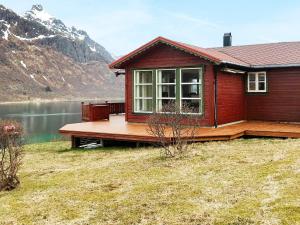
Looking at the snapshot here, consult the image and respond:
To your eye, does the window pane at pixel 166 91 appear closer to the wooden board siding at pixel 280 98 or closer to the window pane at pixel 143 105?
the window pane at pixel 143 105

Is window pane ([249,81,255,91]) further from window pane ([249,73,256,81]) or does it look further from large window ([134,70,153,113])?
large window ([134,70,153,113])

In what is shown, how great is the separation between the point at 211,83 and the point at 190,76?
3.64 ft

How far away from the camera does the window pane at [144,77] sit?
17.2 meters

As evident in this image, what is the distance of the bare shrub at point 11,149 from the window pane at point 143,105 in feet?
26.7

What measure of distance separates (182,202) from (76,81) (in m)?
156

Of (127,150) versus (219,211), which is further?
(127,150)

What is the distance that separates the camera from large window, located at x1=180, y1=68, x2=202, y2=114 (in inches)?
616

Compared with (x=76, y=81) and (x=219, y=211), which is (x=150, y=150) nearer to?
(x=219, y=211)

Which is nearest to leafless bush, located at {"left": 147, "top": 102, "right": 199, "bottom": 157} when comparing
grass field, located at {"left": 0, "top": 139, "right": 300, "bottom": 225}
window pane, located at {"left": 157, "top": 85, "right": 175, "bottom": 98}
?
grass field, located at {"left": 0, "top": 139, "right": 300, "bottom": 225}

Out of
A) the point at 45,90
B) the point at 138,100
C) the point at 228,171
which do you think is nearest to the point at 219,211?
the point at 228,171

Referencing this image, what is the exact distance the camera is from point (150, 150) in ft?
42.6

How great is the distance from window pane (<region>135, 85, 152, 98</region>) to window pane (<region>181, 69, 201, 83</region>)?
172cm

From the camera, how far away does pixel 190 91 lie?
52.3 ft

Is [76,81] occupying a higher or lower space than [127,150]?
higher
